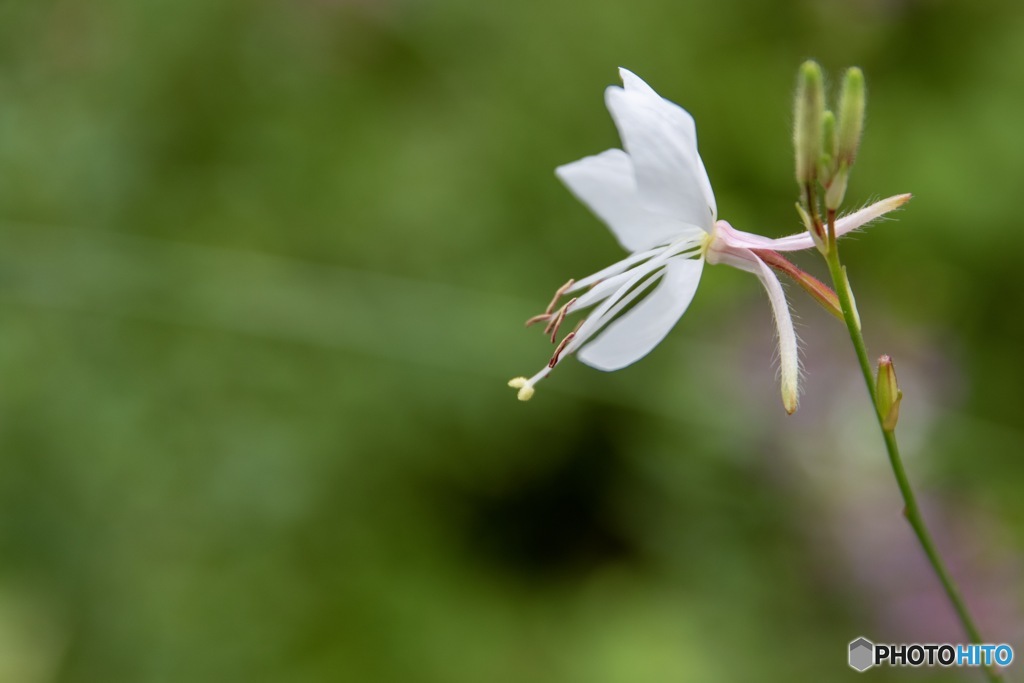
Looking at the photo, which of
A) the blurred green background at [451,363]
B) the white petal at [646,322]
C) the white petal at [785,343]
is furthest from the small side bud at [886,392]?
the blurred green background at [451,363]

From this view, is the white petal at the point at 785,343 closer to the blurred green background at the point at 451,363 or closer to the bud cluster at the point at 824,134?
the bud cluster at the point at 824,134

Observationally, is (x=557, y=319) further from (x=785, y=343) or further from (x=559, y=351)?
(x=785, y=343)

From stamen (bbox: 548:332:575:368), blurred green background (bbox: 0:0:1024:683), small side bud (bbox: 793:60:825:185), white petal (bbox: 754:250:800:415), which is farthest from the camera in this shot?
blurred green background (bbox: 0:0:1024:683)

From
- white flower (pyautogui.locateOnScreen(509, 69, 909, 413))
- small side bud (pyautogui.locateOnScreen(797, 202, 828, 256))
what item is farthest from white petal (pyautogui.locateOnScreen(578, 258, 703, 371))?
small side bud (pyautogui.locateOnScreen(797, 202, 828, 256))

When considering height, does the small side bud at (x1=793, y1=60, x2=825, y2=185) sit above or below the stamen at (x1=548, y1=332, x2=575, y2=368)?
above

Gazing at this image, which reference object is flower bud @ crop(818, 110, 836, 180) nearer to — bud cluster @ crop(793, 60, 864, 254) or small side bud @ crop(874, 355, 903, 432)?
bud cluster @ crop(793, 60, 864, 254)

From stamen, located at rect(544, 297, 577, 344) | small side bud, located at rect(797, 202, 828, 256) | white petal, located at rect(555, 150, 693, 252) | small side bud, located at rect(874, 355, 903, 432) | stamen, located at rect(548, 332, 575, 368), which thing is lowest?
small side bud, located at rect(874, 355, 903, 432)

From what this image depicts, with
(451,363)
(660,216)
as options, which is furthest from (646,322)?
(451,363)
